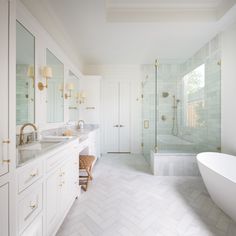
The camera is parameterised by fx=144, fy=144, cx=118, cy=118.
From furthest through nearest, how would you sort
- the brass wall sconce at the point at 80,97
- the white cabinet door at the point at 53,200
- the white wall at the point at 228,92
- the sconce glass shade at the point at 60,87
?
the brass wall sconce at the point at 80,97, the sconce glass shade at the point at 60,87, the white wall at the point at 228,92, the white cabinet door at the point at 53,200

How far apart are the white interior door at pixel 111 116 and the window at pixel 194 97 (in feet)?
6.23

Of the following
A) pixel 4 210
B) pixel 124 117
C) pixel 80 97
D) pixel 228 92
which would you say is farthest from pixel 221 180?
pixel 80 97

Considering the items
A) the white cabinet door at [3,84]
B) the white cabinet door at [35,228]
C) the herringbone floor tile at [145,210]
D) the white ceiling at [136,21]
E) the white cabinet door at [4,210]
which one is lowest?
the herringbone floor tile at [145,210]

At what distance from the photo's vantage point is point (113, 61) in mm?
4086

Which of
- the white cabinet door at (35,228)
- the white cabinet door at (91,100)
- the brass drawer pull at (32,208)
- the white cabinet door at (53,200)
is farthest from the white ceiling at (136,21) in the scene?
the white cabinet door at (35,228)

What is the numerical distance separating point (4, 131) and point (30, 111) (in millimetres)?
1057

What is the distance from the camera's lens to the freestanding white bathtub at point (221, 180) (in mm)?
1487

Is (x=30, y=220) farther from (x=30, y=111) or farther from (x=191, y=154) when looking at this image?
(x=191, y=154)

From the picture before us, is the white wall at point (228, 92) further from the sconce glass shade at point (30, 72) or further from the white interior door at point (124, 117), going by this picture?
the sconce glass shade at point (30, 72)

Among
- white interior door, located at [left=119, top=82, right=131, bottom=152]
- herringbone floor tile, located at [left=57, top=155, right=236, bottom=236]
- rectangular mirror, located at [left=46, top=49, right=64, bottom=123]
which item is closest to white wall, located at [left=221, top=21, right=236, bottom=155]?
herringbone floor tile, located at [left=57, top=155, right=236, bottom=236]

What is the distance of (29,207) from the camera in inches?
38.6

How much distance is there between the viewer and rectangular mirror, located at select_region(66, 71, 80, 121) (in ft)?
9.70

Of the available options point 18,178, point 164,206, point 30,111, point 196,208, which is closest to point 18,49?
point 30,111

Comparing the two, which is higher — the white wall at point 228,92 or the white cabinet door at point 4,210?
the white wall at point 228,92
